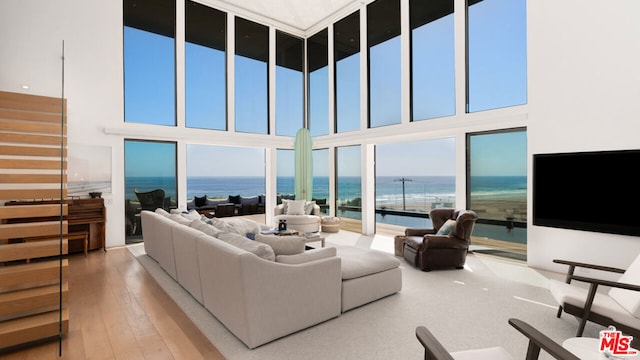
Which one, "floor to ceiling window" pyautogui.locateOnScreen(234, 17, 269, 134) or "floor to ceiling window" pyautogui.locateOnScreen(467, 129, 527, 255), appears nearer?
"floor to ceiling window" pyautogui.locateOnScreen(467, 129, 527, 255)

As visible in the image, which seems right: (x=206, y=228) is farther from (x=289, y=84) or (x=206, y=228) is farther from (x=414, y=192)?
(x=414, y=192)

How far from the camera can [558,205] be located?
4281 millimetres

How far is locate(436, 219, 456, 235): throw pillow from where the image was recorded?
482cm

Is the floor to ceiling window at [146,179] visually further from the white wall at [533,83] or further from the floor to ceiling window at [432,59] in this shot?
the floor to ceiling window at [432,59]

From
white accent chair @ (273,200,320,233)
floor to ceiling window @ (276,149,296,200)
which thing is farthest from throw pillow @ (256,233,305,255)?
floor to ceiling window @ (276,149,296,200)

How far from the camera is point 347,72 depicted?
821 cm

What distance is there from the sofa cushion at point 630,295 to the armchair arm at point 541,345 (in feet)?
4.85

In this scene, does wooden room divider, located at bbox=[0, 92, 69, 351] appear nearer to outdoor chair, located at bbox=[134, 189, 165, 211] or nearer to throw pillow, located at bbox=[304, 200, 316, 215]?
outdoor chair, located at bbox=[134, 189, 165, 211]

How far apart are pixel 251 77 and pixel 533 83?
6453mm

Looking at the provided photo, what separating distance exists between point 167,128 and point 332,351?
612cm

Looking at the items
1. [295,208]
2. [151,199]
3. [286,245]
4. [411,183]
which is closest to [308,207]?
[295,208]

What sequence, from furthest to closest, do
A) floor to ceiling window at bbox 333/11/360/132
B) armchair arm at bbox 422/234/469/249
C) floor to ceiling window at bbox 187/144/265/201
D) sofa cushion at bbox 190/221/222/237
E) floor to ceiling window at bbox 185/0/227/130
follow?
floor to ceiling window at bbox 187/144/265/201 → floor to ceiling window at bbox 333/11/360/132 → floor to ceiling window at bbox 185/0/227/130 → armchair arm at bbox 422/234/469/249 → sofa cushion at bbox 190/221/222/237

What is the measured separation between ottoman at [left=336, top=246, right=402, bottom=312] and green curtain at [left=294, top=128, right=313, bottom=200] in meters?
5.05

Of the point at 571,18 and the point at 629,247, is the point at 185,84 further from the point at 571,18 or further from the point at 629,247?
the point at 629,247
